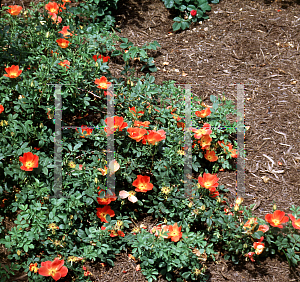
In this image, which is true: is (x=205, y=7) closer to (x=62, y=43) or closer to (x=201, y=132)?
(x=62, y=43)

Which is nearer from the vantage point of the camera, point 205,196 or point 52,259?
point 52,259

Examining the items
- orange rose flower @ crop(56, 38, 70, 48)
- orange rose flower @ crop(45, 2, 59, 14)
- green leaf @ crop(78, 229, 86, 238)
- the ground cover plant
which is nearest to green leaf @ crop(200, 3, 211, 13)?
the ground cover plant

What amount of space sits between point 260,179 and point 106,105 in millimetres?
1613

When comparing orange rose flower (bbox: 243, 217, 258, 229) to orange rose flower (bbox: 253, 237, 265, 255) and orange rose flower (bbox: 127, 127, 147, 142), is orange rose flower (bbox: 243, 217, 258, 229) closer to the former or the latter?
orange rose flower (bbox: 253, 237, 265, 255)

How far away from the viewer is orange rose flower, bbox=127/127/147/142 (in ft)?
9.47

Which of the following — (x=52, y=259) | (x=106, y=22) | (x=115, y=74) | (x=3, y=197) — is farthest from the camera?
(x=106, y=22)

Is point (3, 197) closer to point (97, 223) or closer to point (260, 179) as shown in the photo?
point (97, 223)

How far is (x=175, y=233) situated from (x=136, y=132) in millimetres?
859

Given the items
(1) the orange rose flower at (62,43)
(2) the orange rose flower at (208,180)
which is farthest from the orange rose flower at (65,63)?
(2) the orange rose flower at (208,180)

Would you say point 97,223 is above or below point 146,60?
below

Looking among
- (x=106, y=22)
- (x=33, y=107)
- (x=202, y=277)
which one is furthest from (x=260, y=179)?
(x=106, y=22)

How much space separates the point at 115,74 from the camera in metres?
3.96

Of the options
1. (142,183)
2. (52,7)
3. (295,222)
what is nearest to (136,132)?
(142,183)

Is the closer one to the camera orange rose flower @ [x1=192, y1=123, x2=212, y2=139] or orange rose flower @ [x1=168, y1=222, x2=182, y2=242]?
orange rose flower @ [x1=168, y1=222, x2=182, y2=242]
